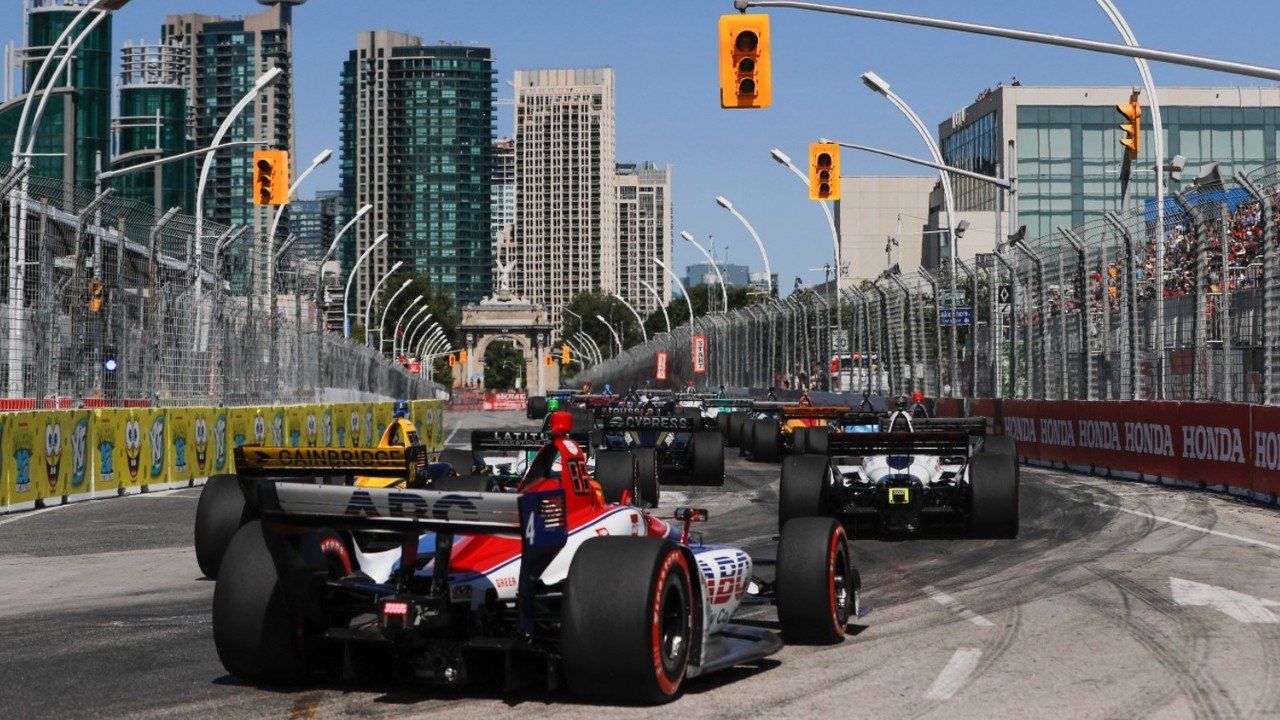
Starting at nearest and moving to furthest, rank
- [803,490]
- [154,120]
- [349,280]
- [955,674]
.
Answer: [955,674]
[803,490]
[349,280]
[154,120]

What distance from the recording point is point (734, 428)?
116 feet

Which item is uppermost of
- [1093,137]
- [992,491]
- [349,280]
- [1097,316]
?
[1093,137]

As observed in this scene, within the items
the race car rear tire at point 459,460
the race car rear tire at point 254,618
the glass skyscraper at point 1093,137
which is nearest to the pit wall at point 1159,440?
the race car rear tire at point 459,460

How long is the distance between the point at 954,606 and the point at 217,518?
5.14 meters

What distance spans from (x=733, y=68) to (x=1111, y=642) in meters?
11.1

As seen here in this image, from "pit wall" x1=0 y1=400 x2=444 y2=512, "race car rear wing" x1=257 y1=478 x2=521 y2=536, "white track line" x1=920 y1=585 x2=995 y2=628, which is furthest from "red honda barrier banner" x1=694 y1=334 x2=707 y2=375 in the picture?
"race car rear wing" x1=257 y1=478 x2=521 y2=536

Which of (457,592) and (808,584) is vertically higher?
(457,592)

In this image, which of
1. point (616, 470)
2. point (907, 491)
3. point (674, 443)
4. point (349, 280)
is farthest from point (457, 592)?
point (349, 280)

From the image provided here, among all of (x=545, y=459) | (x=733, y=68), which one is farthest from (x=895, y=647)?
(x=733, y=68)

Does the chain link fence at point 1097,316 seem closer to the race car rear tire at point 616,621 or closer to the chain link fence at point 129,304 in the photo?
the chain link fence at point 129,304

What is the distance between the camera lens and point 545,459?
8.77m

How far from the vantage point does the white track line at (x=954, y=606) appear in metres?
10.2

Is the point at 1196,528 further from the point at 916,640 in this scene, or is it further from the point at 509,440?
the point at 916,640

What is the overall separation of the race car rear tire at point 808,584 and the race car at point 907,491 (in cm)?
525
